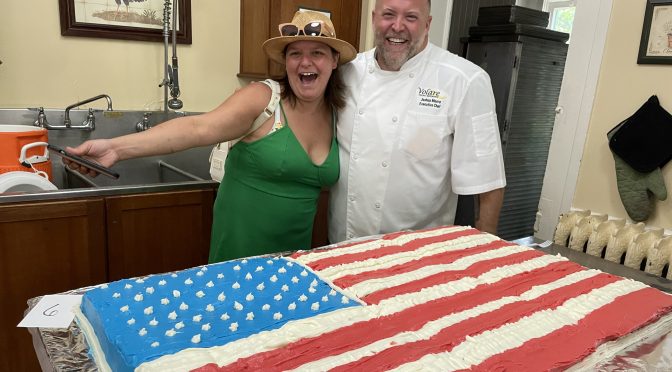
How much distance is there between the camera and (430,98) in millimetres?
1591

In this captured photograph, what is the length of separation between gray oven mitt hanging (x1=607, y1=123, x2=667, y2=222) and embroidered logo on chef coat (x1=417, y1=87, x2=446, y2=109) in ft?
2.34

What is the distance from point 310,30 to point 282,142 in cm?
35

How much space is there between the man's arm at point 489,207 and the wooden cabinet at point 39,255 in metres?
1.46

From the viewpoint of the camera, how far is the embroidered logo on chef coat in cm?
158

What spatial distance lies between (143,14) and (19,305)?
1.54 m

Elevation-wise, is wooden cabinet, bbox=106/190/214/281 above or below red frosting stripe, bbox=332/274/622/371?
below

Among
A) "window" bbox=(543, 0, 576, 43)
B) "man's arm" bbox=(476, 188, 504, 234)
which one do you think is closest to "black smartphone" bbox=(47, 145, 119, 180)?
"man's arm" bbox=(476, 188, 504, 234)

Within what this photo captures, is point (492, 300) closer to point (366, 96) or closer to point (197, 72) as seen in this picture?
point (366, 96)

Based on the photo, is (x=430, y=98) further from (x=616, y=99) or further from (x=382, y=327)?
(x=382, y=327)

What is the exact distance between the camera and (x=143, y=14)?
8.26ft

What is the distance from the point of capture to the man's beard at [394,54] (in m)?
1.58

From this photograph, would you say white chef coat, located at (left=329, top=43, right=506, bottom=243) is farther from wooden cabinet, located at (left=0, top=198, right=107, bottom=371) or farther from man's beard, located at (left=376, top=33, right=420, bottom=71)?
wooden cabinet, located at (left=0, top=198, right=107, bottom=371)

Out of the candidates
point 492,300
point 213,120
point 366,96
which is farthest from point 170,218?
point 492,300

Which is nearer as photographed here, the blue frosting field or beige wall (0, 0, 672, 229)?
the blue frosting field
